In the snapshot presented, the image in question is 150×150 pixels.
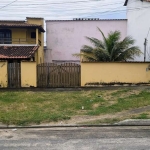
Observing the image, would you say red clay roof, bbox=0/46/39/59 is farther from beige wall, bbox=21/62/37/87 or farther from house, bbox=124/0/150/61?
house, bbox=124/0/150/61

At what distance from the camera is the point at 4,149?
5.40 m

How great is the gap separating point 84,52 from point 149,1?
7.06 m

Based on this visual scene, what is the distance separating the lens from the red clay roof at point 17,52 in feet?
64.6

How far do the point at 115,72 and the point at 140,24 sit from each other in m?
8.26

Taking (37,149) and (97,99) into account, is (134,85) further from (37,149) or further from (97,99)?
(37,149)

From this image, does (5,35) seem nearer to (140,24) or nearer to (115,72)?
(140,24)

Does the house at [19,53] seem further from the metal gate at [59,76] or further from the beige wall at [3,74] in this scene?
the metal gate at [59,76]

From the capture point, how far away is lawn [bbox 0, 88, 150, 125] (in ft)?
28.4

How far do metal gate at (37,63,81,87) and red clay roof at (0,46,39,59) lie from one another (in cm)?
351

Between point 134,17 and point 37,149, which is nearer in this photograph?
point 37,149

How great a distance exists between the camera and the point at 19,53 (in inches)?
816

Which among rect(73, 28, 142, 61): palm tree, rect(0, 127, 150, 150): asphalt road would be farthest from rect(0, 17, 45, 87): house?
rect(0, 127, 150, 150): asphalt road

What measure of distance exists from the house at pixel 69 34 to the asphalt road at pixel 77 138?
21411mm

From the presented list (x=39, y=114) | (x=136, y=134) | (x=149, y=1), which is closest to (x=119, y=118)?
(x=136, y=134)
